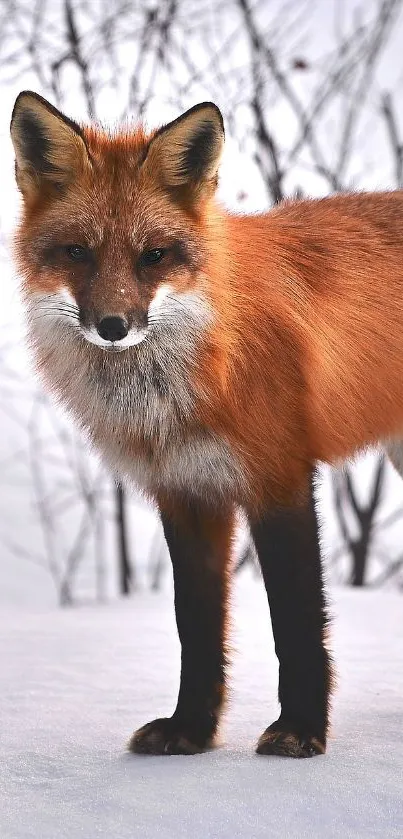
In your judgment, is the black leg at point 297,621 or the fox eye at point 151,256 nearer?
the fox eye at point 151,256

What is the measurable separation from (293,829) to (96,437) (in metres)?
1.34

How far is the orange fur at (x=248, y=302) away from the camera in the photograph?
2887 mm

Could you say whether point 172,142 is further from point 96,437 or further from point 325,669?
point 325,669

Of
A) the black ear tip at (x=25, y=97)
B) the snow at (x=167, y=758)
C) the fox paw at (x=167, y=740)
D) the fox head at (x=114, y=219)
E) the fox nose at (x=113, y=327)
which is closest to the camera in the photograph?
the snow at (x=167, y=758)

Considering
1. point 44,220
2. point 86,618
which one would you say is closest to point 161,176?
point 44,220

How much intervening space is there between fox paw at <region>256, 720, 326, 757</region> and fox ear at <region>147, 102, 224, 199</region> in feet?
5.40

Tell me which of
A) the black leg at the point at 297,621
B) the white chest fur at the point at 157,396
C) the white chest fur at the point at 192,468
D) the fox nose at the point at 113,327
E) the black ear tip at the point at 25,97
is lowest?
the black leg at the point at 297,621

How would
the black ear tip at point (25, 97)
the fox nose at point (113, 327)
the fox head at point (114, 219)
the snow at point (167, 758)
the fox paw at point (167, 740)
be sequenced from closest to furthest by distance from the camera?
the snow at point (167, 758), the fox nose at point (113, 327), the fox head at point (114, 219), the black ear tip at point (25, 97), the fox paw at point (167, 740)

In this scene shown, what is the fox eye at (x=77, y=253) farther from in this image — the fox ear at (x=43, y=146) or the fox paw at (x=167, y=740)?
the fox paw at (x=167, y=740)

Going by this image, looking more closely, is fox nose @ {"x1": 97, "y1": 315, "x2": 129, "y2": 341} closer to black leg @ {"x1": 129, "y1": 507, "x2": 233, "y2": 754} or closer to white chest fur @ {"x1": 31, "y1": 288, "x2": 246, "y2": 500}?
white chest fur @ {"x1": 31, "y1": 288, "x2": 246, "y2": 500}

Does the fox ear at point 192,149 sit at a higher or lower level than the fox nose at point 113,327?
higher

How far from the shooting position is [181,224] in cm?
298

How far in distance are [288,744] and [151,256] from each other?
1474mm

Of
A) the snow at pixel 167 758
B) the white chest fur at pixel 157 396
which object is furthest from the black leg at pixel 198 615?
the white chest fur at pixel 157 396
